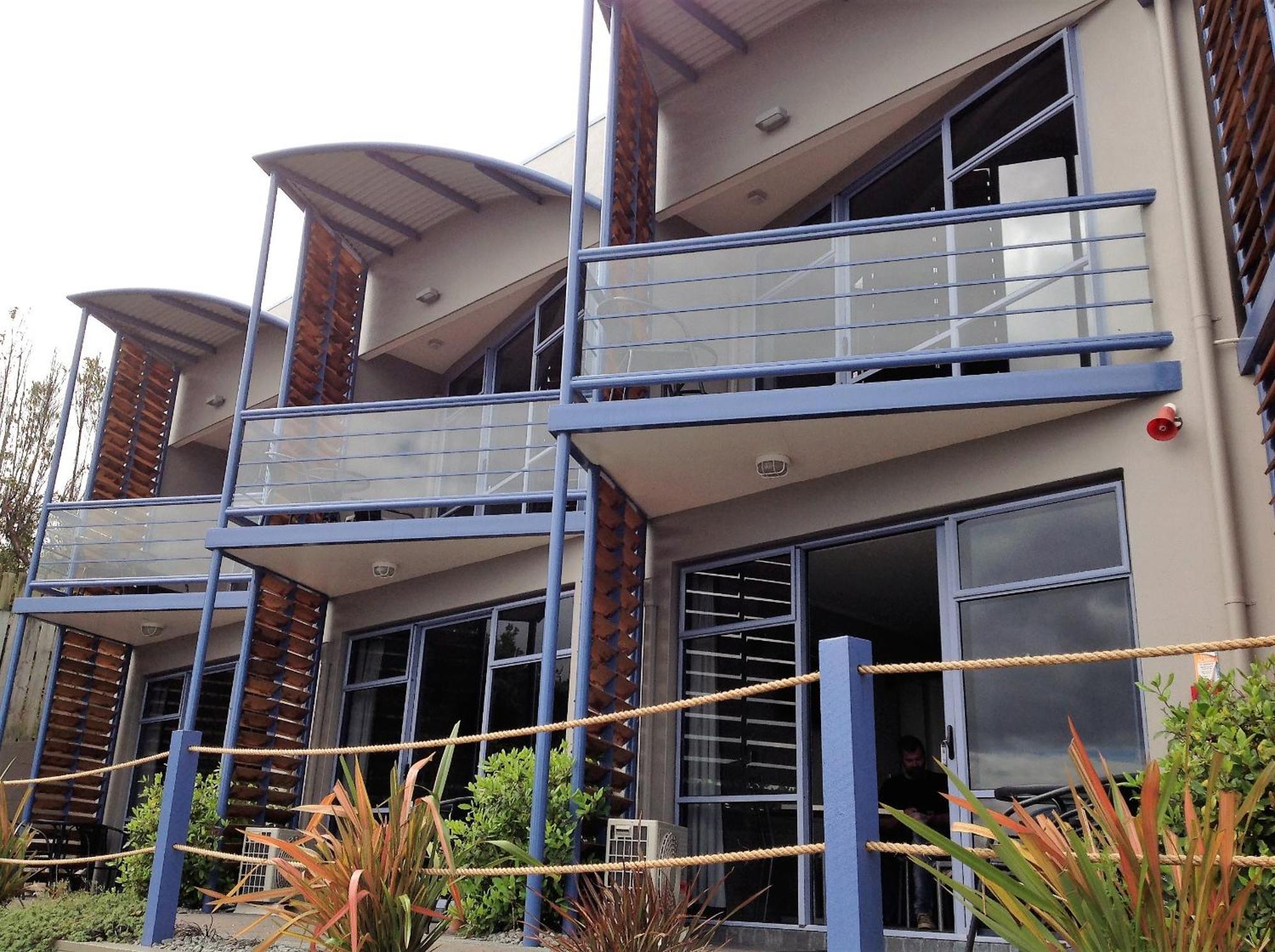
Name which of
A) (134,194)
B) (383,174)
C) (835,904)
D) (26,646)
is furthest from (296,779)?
(134,194)

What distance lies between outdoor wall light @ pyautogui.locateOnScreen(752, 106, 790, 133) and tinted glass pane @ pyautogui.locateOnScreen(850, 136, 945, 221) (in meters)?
0.76

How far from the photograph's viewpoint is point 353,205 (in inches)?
432

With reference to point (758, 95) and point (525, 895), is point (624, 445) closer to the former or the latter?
point (525, 895)

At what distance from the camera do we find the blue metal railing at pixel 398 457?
8.73m

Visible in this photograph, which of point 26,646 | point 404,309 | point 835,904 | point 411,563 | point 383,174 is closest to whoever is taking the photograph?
point 835,904

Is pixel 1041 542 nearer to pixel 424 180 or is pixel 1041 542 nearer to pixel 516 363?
pixel 516 363

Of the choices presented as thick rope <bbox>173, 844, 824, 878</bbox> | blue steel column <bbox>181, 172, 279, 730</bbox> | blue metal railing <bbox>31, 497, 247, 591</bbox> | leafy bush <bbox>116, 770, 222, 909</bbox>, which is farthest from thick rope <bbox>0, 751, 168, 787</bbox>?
blue metal railing <bbox>31, 497, 247, 591</bbox>

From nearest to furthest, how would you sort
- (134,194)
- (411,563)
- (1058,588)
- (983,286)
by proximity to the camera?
(1058,588)
(983,286)
(411,563)
(134,194)

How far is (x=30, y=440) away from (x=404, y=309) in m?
12.3

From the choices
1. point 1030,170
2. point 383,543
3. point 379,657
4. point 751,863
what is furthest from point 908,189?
point 379,657

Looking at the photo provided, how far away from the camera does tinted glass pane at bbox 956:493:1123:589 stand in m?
6.13

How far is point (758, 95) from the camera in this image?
338 inches

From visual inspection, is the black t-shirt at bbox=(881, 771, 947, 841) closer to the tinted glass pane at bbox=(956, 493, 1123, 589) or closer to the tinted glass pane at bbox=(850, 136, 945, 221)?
the tinted glass pane at bbox=(956, 493, 1123, 589)

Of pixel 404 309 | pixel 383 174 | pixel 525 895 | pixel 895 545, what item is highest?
pixel 383 174
